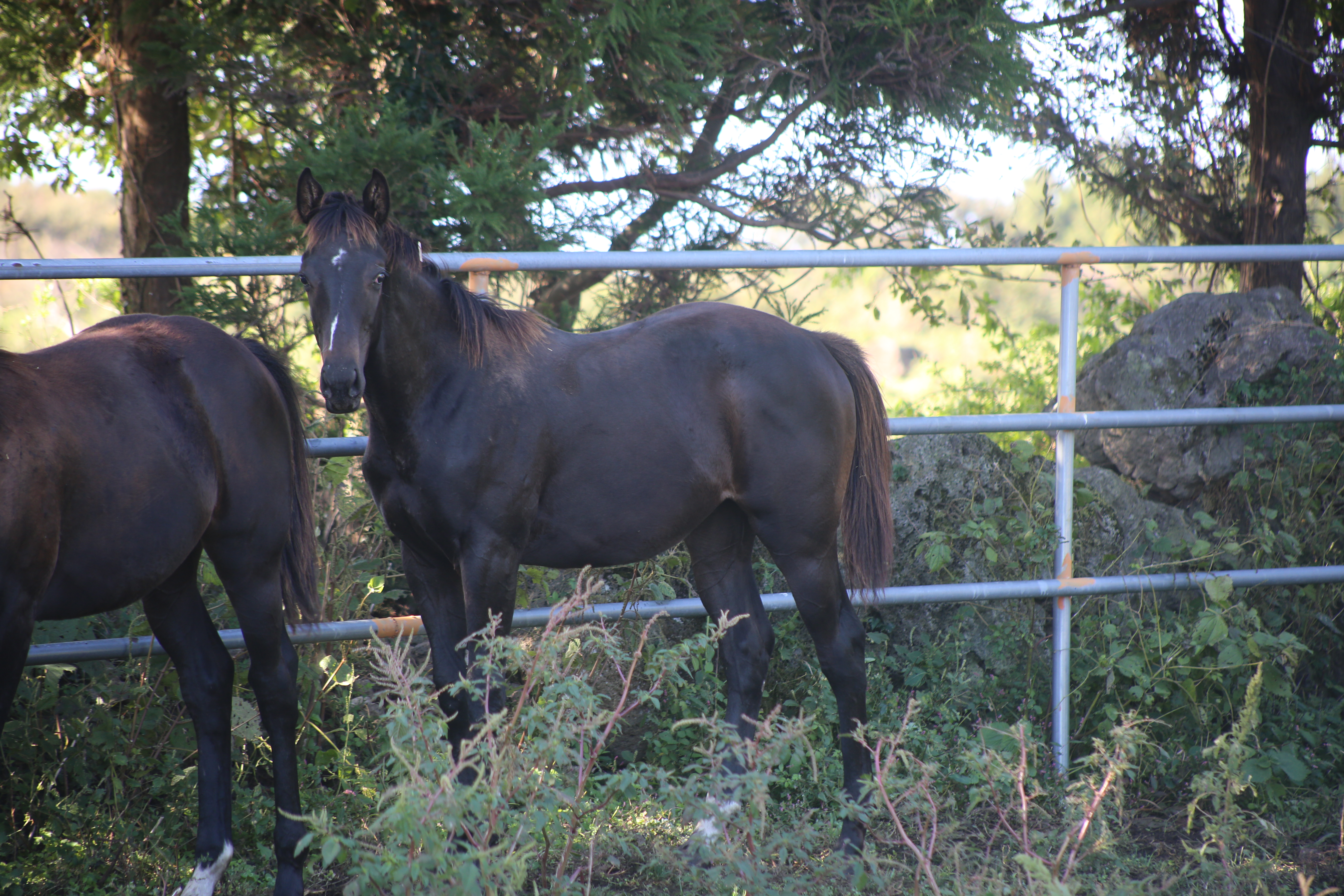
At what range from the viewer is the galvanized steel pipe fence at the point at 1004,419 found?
290 cm

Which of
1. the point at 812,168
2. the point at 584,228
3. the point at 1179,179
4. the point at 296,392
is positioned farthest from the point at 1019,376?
the point at 296,392

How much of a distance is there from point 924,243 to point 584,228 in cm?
210

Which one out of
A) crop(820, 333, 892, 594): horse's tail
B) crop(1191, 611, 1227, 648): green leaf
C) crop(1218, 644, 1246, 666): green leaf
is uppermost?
crop(820, 333, 892, 594): horse's tail

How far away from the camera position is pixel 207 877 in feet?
8.35

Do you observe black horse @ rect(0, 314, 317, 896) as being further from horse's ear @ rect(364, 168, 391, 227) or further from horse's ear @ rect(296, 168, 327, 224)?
horse's ear @ rect(364, 168, 391, 227)

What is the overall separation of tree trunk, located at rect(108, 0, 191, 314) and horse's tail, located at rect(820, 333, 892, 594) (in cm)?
352

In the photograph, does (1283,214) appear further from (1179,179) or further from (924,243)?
(924,243)

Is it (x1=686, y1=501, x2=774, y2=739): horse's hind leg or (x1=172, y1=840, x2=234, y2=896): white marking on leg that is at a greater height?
(x1=686, y1=501, x2=774, y2=739): horse's hind leg

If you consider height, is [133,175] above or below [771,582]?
above

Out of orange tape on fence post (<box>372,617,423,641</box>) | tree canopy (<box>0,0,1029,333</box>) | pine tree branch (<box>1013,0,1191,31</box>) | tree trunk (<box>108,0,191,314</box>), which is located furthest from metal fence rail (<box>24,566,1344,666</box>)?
pine tree branch (<box>1013,0,1191,31</box>)

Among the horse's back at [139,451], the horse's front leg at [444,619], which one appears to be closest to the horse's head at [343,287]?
the horse's back at [139,451]

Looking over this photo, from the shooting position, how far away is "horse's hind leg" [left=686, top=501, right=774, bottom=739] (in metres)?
3.17

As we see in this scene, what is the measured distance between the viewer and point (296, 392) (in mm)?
2850

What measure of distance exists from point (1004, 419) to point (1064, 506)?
491 mm
